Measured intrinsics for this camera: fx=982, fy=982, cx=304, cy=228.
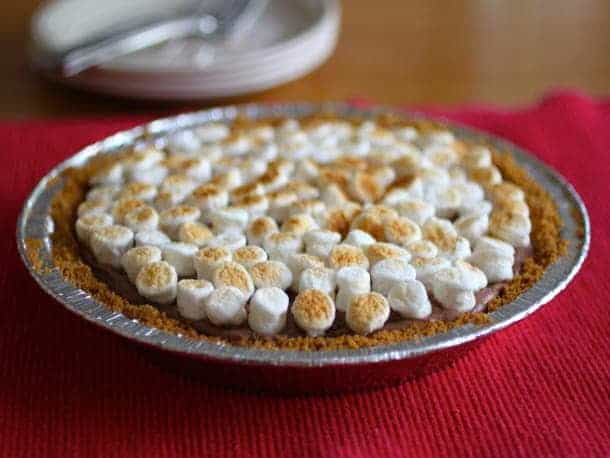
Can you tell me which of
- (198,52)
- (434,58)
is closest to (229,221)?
(198,52)

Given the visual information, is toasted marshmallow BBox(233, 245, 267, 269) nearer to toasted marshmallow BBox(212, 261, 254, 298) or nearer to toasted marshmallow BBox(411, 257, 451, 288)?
toasted marshmallow BBox(212, 261, 254, 298)

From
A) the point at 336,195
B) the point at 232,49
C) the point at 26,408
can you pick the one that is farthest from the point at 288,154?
the point at 232,49

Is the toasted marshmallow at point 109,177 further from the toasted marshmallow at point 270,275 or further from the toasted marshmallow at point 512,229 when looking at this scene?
the toasted marshmallow at point 512,229

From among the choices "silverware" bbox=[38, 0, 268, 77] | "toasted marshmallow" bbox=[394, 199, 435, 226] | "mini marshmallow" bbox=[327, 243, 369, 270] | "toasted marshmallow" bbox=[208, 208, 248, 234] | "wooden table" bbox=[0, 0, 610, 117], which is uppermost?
"silverware" bbox=[38, 0, 268, 77]

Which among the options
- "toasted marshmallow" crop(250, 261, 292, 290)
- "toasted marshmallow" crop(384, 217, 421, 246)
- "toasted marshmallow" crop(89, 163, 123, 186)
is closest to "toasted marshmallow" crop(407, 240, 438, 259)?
"toasted marshmallow" crop(384, 217, 421, 246)

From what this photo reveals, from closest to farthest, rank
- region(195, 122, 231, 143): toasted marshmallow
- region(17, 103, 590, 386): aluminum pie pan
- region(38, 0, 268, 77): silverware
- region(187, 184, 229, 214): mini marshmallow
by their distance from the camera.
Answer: region(17, 103, 590, 386): aluminum pie pan, region(187, 184, 229, 214): mini marshmallow, region(195, 122, 231, 143): toasted marshmallow, region(38, 0, 268, 77): silverware

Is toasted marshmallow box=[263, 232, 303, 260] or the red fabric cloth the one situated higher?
toasted marshmallow box=[263, 232, 303, 260]

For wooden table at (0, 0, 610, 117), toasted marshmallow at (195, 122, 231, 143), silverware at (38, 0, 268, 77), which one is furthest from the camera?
wooden table at (0, 0, 610, 117)
